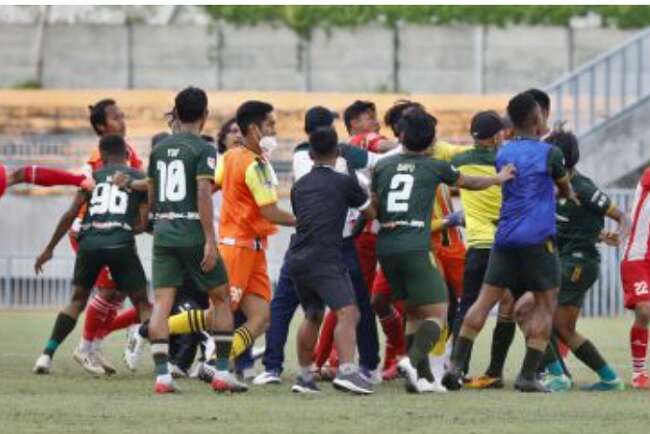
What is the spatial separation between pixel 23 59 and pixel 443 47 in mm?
9022

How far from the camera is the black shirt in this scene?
1452 centimetres

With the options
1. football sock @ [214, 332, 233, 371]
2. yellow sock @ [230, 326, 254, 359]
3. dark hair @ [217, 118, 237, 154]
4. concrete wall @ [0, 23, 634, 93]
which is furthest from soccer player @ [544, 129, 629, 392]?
concrete wall @ [0, 23, 634, 93]

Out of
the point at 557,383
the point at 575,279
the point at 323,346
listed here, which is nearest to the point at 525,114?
the point at 575,279

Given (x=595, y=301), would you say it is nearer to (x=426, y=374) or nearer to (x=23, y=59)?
(x=426, y=374)

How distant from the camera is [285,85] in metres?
46.7

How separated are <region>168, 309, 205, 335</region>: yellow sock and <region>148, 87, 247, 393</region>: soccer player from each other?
58 cm

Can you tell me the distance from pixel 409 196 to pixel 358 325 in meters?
1.46

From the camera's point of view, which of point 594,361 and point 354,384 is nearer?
point 354,384

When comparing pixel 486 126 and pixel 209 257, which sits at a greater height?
pixel 486 126

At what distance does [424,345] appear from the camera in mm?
14391

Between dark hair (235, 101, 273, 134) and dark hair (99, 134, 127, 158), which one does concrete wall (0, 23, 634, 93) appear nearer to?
dark hair (99, 134, 127, 158)

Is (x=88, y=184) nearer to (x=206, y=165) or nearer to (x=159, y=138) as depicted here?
(x=159, y=138)

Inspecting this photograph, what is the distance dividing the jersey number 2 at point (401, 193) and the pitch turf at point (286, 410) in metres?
1.26

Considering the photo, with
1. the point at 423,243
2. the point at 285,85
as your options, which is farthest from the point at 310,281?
the point at 285,85
